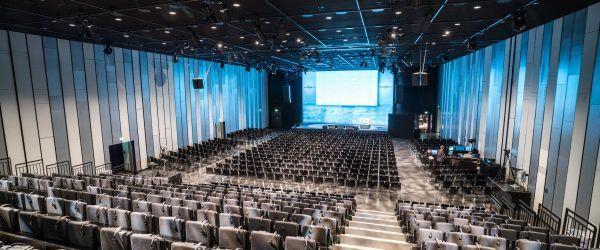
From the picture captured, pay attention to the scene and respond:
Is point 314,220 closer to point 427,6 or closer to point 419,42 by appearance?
point 427,6

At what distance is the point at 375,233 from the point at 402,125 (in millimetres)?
22931

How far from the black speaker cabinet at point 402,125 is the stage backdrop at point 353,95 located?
12.3ft

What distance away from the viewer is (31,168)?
1164cm

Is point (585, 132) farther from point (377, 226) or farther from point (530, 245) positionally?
point (377, 226)

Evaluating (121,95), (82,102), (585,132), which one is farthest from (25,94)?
(585,132)

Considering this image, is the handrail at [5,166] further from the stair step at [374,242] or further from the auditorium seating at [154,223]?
the stair step at [374,242]

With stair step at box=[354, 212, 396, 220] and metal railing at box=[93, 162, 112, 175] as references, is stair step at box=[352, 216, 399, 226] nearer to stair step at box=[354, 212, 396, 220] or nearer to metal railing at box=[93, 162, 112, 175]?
stair step at box=[354, 212, 396, 220]

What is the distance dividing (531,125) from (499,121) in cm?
353

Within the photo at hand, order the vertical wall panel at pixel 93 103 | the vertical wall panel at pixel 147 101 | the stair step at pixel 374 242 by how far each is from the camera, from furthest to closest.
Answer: the vertical wall panel at pixel 147 101 → the vertical wall panel at pixel 93 103 → the stair step at pixel 374 242

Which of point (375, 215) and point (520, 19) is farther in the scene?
point (375, 215)

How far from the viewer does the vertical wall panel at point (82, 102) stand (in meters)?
13.2

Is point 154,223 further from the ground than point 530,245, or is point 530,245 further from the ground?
point 154,223

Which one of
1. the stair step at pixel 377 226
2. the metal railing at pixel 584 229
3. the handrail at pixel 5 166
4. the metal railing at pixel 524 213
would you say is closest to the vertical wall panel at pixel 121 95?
the handrail at pixel 5 166

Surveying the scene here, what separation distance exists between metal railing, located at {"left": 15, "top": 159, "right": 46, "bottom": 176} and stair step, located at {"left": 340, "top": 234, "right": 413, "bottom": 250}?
12.2 metres
